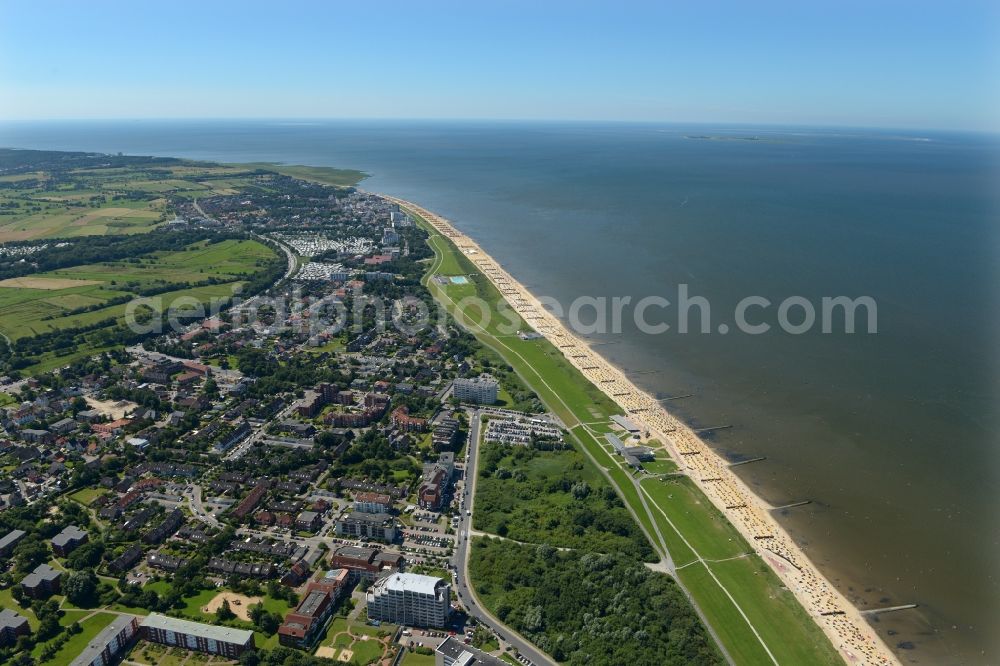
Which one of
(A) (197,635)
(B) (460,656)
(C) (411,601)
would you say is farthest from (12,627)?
(B) (460,656)

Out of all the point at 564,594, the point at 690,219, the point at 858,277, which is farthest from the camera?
the point at 690,219

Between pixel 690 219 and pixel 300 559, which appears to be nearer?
pixel 300 559

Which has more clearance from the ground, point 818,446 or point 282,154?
point 282,154

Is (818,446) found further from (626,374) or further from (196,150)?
(196,150)

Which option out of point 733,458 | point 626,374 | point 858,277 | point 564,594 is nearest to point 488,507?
point 564,594

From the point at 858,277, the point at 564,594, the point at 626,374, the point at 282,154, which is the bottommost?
the point at 564,594

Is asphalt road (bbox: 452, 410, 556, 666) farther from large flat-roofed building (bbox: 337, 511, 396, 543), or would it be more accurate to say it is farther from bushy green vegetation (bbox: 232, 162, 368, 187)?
bushy green vegetation (bbox: 232, 162, 368, 187)

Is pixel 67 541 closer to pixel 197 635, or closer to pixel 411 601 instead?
pixel 197 635
